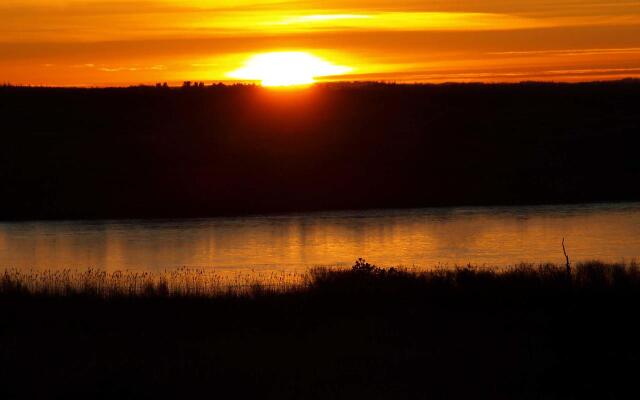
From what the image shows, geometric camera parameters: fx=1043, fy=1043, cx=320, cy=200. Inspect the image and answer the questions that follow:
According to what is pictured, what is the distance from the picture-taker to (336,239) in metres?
28.2

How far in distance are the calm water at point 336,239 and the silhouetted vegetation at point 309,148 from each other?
4160mm

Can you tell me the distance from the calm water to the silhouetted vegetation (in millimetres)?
4160

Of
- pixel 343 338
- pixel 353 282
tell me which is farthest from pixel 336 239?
pixel 343 338

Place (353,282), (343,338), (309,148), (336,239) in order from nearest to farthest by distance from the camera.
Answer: (343,338) → (353,282) → (336,239) → (309,148)

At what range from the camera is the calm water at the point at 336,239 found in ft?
78.8

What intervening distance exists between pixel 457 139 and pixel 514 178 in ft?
28.3

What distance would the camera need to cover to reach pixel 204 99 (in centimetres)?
5931

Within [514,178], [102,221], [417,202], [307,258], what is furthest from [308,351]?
[514,178]

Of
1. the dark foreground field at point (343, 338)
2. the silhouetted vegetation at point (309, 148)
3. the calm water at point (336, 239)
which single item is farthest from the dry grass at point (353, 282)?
the silhouetted vegetation at point (309, 148)

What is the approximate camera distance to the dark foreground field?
11.1 m

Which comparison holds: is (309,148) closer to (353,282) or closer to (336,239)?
(336,239)

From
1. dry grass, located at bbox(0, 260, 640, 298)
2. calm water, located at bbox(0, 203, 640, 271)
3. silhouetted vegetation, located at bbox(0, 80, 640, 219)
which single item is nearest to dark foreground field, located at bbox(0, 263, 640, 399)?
dry grass, located at bbox(0, 260, 640, 298)

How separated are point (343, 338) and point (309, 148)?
36701mm

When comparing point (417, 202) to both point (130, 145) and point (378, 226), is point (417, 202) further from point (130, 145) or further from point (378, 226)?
point (130, 145)
